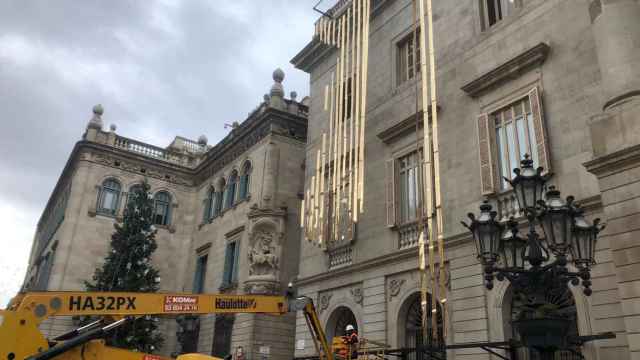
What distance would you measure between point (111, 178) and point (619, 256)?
94.6 feet

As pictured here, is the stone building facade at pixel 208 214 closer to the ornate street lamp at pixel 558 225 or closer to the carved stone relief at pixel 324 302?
the carved stone relief at pixel 324 302

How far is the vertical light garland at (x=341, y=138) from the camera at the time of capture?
59.4ft

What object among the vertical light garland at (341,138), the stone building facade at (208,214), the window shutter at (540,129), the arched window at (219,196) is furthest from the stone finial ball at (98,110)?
the window shutter at (540,129)

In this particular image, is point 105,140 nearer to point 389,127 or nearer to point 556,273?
point 389,127

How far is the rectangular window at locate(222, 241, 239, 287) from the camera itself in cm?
2628

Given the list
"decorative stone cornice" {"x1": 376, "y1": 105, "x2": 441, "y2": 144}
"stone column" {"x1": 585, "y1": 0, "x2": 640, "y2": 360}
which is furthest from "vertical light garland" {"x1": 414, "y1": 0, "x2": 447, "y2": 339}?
"stone column" {"x1": 585, "y1": 0, "x2": 640, "y2": 360}

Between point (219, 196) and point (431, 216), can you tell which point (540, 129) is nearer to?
point (431, 216)

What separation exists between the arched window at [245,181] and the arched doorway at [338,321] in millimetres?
10015

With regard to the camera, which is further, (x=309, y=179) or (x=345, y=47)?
(x=309, y=179)

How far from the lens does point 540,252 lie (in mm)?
7848

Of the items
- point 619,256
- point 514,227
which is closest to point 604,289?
point 619,256

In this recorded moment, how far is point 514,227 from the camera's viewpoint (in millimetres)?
8219

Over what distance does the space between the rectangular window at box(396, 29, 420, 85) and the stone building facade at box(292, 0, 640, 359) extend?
0.05m

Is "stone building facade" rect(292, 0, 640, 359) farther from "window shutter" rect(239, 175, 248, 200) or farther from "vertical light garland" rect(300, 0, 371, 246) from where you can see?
"window shutter" rect(239, 175, 248, 200)
